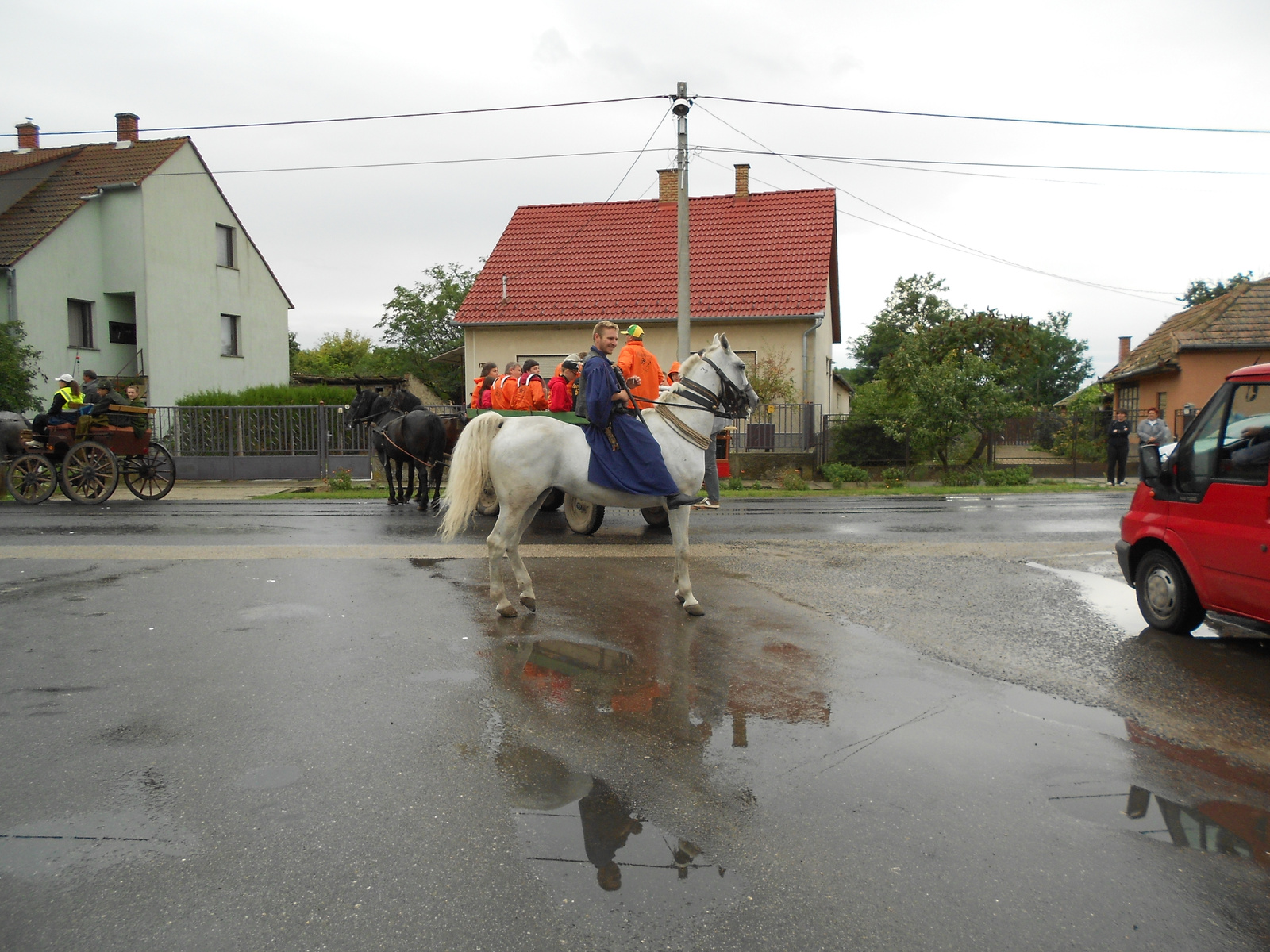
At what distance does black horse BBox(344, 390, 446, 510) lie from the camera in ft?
46.5

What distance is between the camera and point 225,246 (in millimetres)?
33156

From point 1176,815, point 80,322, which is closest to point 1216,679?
point 1176,815

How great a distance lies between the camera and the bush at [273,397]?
24422 millimetres

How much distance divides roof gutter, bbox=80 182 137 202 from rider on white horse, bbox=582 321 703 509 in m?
28.0

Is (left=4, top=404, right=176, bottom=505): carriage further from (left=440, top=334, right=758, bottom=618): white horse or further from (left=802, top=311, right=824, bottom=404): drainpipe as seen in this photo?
(left=802, top=311, right=824, bottom=404): drainpipe

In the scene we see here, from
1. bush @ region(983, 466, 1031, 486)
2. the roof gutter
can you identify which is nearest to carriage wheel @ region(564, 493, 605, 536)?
bush @ region(983, 466, 1031, 486)

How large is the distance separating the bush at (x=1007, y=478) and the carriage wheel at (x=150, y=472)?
17639mm

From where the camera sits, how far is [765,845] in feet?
10.9

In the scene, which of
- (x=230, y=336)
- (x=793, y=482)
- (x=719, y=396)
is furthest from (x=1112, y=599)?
(x=230, y=336)

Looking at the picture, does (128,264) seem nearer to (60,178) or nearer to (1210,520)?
(60,178)

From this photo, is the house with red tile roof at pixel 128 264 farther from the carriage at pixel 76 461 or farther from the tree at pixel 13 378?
the carriage at pixel 76 461

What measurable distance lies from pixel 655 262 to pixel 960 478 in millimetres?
11648

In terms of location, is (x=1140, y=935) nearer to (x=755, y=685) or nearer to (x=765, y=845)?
(x=765, y=845)

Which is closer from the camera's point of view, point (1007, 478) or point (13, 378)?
point (13, 378)
